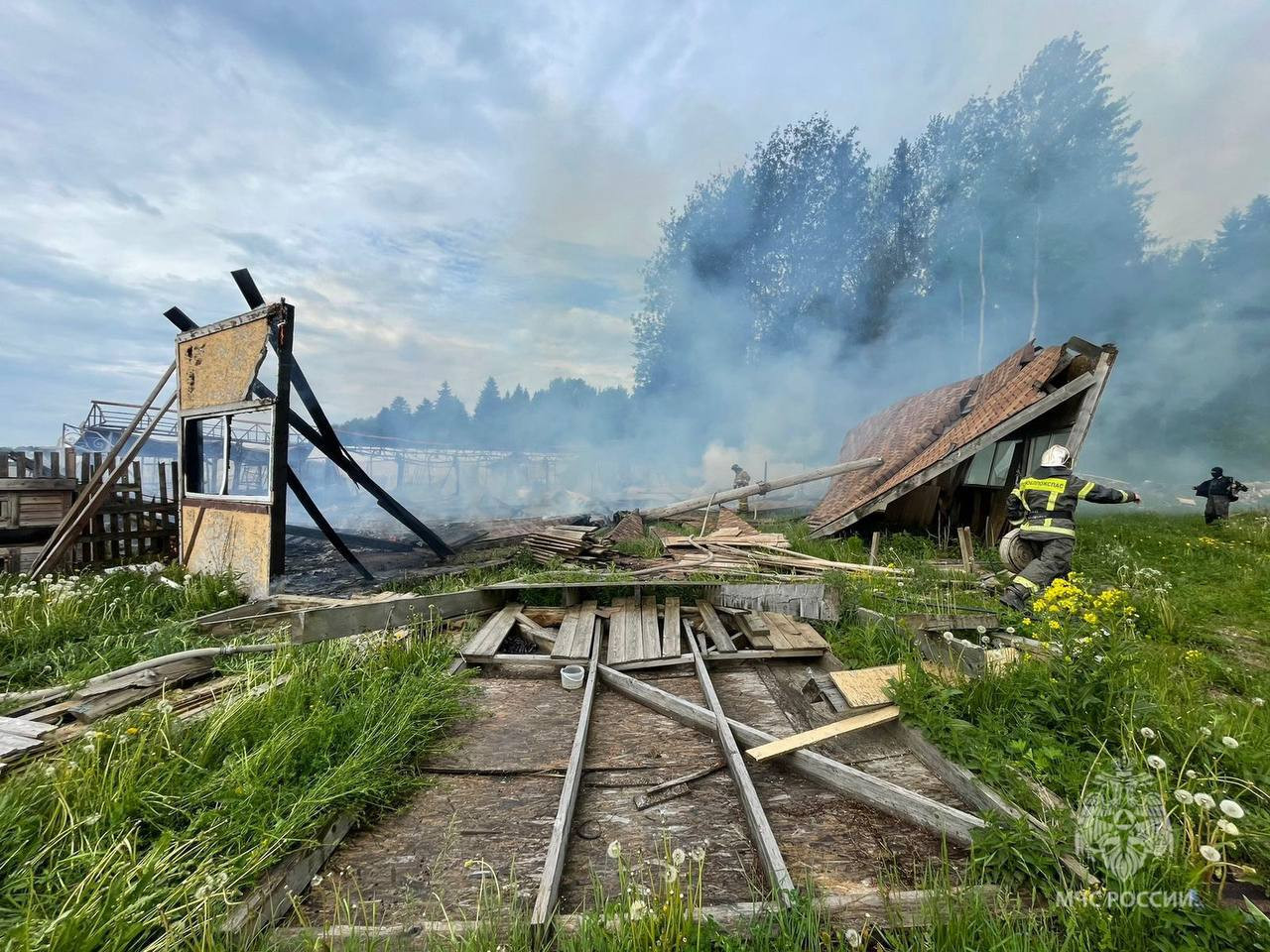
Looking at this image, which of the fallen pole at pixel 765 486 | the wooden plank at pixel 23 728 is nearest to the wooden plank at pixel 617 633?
the wooden plank at pixel 23 728

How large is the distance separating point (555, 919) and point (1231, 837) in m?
2.90

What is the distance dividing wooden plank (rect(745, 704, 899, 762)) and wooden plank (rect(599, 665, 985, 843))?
7 centimetres

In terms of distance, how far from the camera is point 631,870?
239cm

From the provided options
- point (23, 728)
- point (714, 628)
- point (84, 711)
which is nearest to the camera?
point (23, 728)

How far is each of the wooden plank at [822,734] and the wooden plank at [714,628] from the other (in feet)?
6.03

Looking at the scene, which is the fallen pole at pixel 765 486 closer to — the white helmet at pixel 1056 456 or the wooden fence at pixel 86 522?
the white helmet at pixel 1056 456

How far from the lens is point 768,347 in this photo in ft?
102

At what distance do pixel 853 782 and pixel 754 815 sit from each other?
78 cm

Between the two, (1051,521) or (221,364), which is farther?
(221,364)

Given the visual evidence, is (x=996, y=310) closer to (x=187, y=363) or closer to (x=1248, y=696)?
(x=1248, y=696)

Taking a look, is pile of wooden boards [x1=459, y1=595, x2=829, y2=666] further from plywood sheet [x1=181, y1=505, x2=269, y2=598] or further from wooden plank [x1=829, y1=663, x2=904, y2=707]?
plywood sheet [x1=181, y1=505, x2=269, y2=598]

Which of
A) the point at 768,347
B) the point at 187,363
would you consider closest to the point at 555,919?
the point at 187,363

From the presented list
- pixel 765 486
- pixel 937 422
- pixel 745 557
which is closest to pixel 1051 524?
pixel 745 557

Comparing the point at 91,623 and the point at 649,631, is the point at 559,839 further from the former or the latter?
the point at 91,623
